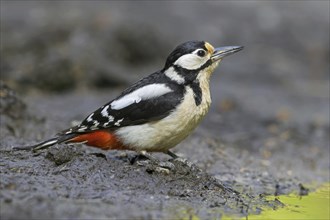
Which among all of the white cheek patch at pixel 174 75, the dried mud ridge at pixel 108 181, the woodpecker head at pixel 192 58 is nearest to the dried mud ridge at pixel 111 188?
the dried mud ridge at pixel 108 181

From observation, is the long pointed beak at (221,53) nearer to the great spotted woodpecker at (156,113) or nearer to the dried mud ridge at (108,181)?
the great spotted woodpecker at (156,113)

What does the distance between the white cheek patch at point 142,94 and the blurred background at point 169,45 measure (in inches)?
186

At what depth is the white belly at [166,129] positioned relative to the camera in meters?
5.77

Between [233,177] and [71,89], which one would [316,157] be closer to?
[233,177]

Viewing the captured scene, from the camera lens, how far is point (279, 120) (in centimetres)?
1016

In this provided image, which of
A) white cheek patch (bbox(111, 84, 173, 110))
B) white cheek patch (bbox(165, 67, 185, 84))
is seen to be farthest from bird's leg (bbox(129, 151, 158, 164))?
white cheek patch (bbox(165, 67, 185, 84))

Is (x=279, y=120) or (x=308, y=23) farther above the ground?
(x=308, y=23)

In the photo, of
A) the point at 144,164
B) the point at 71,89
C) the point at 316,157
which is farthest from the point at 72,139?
the point at 71,89

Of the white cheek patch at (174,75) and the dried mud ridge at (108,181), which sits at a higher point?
the white cheek patch at (174,75)

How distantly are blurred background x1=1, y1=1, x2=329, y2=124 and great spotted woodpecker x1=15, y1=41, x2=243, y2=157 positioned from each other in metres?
4.53

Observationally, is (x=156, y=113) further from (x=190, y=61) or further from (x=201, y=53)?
(x=201, y=53)

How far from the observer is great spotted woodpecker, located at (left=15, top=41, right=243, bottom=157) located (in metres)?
5.79

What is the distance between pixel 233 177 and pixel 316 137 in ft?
9.48

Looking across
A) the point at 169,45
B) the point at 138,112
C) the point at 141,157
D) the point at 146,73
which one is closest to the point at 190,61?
the point at 138,112
